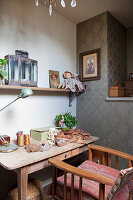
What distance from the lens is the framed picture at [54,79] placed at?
2.24 m

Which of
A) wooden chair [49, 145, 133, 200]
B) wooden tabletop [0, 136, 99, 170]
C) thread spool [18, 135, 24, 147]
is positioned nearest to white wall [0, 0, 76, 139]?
thread spool [18, 135, 24, 147]

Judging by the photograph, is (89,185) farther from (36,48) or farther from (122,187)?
(36,48)

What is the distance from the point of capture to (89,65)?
2.52m

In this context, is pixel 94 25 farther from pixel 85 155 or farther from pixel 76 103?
pixel 85 155

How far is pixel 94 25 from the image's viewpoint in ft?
8.07

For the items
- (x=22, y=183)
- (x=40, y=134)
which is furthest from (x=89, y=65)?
(x=22, y=183)

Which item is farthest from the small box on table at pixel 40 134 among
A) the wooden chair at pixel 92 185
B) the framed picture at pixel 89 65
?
the framed picture at pixel 89 65

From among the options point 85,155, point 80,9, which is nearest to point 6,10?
point 80,9

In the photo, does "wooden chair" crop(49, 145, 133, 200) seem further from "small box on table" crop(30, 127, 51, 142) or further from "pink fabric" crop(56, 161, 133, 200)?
"small box on table" crop(30, 127, 51, 142)

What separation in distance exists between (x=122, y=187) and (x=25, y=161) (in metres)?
0.77

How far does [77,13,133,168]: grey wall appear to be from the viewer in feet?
7.13

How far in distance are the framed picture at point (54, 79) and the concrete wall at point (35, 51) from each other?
0.06 metres

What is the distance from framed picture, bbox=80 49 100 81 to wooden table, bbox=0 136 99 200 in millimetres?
1351

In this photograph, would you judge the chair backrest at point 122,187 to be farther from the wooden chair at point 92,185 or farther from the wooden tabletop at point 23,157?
the wooden tabletop at point 23,157
